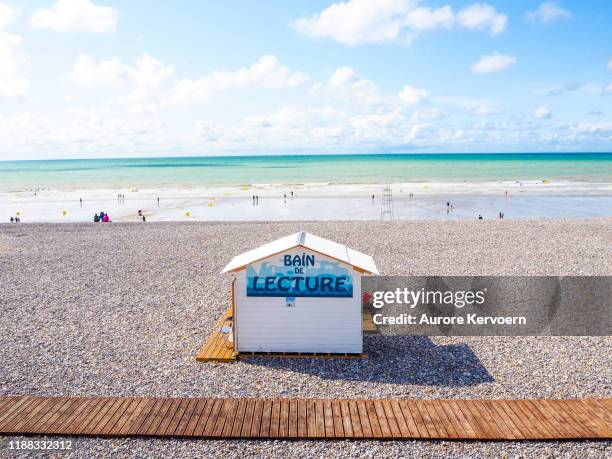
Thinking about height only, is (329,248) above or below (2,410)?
above

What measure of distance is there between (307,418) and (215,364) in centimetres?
323

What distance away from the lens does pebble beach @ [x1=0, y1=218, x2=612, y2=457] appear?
771cm

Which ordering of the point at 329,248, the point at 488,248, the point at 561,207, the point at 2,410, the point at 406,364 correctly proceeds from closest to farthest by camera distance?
the point at 2,410 < the point at 406,364 < the point at 329,248 < the point at 488,248 < the point at 561,207

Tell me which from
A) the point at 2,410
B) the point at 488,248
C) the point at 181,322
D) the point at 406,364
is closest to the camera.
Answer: the point at 2,410

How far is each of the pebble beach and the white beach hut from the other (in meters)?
0.51

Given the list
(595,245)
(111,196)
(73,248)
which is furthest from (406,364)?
(111,196)

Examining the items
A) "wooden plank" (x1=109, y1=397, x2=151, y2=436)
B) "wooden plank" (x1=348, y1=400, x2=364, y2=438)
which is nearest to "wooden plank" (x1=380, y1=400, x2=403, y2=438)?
"wooden plank" (x1=348, y1=400, x2=364, y2=438)

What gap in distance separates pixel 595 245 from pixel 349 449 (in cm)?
2109

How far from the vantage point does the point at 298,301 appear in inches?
435

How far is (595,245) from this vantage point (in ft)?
77.3

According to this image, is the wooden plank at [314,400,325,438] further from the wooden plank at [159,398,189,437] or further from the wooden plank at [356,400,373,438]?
the wooden plank at [159,398,189,437]

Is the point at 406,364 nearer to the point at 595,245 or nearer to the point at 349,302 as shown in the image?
the point at 349,302

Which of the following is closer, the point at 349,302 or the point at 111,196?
the point at 349,302

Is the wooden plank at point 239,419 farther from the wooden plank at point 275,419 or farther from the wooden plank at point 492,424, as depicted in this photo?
the wooden plank at point 492,424
